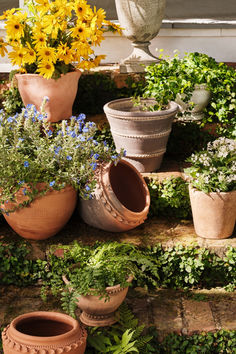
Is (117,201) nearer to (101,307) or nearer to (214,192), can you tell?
(214,192)

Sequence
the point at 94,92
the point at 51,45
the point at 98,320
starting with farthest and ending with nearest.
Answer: the point at 94,92
the point at 51,45
the point at 98,320

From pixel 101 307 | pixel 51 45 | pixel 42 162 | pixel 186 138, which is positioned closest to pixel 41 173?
pixel 42 162

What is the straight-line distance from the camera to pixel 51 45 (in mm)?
4551

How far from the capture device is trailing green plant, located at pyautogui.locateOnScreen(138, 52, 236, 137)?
15.3 feet

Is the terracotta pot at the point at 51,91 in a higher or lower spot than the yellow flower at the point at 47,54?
lower

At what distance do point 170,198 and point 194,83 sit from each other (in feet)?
3.30

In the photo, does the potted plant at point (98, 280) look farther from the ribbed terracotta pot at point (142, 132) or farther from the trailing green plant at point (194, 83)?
the trailing green plant at point (194, 83)

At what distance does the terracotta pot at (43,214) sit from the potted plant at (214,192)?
2.73ft

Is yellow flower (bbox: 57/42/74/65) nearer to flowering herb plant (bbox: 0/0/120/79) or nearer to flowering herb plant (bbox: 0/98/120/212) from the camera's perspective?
flowering herb plant (bbox: 0/0/120/79)

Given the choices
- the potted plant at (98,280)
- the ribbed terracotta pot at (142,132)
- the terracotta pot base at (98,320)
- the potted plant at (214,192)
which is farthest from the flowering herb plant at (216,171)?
the terracotta pot base at (98,320)

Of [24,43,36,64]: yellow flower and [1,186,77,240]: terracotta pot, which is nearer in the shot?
[1,186,77,240]: terracotta pot

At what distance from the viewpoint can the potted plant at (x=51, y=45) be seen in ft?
14.5

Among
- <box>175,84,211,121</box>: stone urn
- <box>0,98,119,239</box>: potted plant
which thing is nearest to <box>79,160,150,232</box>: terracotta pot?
<box>0,98,119,239</box>: potted plant

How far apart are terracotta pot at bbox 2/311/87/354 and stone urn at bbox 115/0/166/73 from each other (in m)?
2.90
